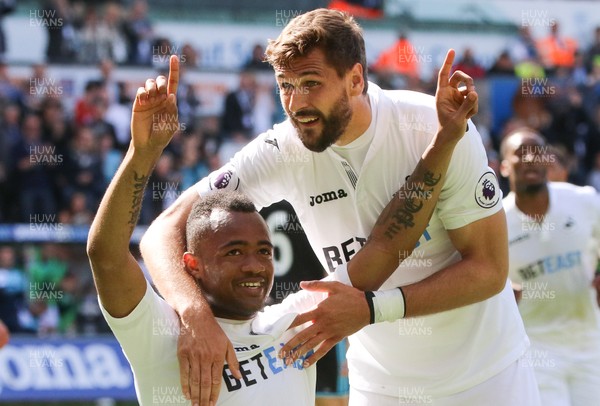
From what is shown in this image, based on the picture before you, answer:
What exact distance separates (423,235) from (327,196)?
0.47 m

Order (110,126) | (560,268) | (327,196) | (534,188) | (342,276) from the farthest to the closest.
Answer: (110,126), (534,188), (560,268), (327,196), (342,276)

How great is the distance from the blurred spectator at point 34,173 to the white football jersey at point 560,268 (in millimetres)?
6522

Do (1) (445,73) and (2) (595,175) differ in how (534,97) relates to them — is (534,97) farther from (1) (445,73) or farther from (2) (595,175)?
(1) (445,73)

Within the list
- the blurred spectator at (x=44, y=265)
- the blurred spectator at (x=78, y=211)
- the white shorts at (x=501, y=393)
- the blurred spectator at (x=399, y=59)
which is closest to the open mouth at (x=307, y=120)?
the white shorts at (x=501, y=393)

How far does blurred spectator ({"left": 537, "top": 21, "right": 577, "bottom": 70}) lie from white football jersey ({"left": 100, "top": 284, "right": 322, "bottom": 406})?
1415 centimetres

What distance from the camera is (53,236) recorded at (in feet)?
36.6

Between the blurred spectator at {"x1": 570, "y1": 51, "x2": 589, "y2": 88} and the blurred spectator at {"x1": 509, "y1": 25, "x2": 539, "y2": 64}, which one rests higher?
the blurred spectator at {"x1": 509, "y1": 25, "x2": 539, "y2": 64}

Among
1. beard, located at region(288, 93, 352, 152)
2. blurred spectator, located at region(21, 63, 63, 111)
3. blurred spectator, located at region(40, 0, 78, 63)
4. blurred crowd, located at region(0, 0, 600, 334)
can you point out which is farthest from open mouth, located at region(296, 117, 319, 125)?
blurred spectator, located at region(40, 0, 78, 63)

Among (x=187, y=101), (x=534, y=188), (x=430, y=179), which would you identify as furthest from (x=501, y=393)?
(x=187, y=101)

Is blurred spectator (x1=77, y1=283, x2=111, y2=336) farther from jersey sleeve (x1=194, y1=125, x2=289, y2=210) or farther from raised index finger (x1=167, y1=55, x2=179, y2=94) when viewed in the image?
raised index finger (x1=167, y1=55, x2=179, y2=94)

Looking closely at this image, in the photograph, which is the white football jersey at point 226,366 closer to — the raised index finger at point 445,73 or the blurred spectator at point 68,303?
the raised index finger at point 445,73

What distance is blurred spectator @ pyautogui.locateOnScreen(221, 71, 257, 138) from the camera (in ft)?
47.2

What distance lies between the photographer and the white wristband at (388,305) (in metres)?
4.07

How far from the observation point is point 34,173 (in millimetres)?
12375
